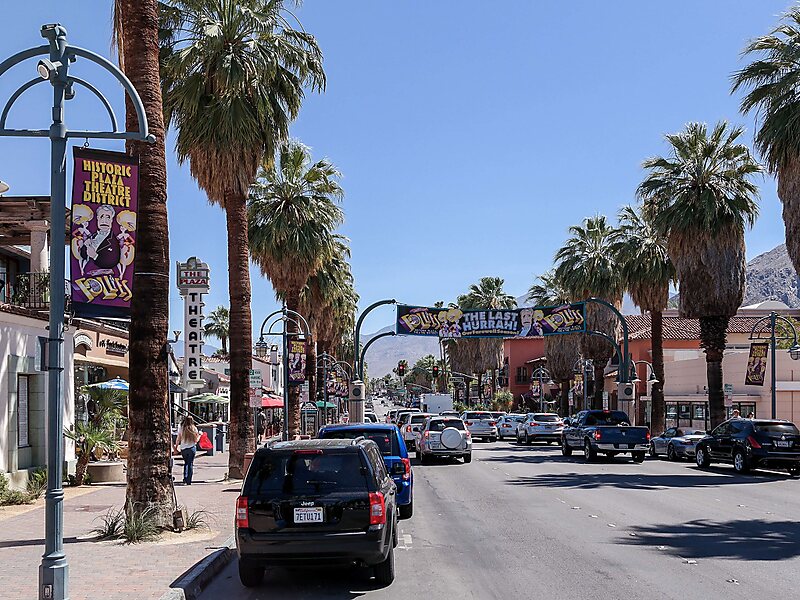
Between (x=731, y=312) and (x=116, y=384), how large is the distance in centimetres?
2436

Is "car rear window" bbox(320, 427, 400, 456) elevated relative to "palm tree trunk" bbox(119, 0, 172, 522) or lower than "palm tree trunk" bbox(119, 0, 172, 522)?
lower

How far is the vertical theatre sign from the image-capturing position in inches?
1379

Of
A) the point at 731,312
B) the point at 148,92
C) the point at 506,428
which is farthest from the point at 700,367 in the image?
the point at 148,92

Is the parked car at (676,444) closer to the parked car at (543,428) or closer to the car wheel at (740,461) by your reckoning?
the car wheel at (740,461)

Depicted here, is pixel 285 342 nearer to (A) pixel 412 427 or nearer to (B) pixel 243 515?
(A) pixel 412 427

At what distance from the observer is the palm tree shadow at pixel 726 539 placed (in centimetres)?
1210

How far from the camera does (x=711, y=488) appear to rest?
73.0 feet

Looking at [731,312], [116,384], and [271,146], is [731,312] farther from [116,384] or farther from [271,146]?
[116,384]

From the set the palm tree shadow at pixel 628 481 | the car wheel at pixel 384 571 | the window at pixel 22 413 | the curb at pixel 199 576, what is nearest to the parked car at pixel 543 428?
the palm tree shadow at pixel 628 481

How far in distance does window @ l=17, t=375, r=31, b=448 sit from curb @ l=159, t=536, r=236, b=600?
1052 centimetres

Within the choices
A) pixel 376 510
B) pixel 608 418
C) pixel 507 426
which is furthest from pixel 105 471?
pixel 507 426

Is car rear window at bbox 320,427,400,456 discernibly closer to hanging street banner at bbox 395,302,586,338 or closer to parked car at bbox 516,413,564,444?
hanging street banner at bbox 395,302,586,338

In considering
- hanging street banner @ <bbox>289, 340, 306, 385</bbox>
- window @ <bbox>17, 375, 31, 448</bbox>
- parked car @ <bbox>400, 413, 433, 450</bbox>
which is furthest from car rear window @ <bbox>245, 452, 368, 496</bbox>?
parked car @ <bbox>400, 413, 433, 450</bbox>

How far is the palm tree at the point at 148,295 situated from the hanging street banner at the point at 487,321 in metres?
31.0
